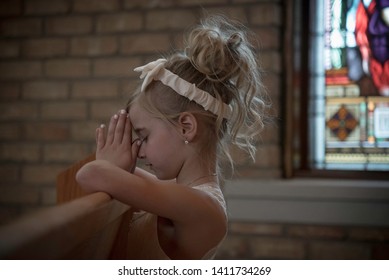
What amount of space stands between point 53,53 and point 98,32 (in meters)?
0.19

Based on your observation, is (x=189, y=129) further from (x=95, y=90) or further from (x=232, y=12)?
(x=95, y=90)

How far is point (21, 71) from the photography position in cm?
186

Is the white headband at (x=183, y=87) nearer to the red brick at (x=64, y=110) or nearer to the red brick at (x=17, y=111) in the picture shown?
the red brick at (x=64, y=110)

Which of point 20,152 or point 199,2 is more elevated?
point 199,2

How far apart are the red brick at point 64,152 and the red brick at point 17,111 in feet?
0.44

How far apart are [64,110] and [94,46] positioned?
0.25 meters

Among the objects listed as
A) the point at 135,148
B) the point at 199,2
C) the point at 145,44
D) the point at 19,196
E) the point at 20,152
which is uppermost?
the point at 199,2

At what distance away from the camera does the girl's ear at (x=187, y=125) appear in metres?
0.82

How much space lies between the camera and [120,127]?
31.4 inches

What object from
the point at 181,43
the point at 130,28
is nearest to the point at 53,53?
the point at 130,28

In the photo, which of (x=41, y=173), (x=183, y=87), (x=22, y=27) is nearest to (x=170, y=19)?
(x=22, y=27)

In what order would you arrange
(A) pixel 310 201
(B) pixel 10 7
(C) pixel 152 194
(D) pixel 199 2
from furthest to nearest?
(B) pixel 10 7, (D) pixel 199 2, (A) pixel 310 201, (C) pixel 152 194

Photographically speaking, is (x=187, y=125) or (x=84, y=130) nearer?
(x=187, y=125)

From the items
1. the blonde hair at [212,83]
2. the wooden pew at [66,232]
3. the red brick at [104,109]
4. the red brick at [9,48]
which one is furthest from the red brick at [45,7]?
the wooden pew at [66,232]
